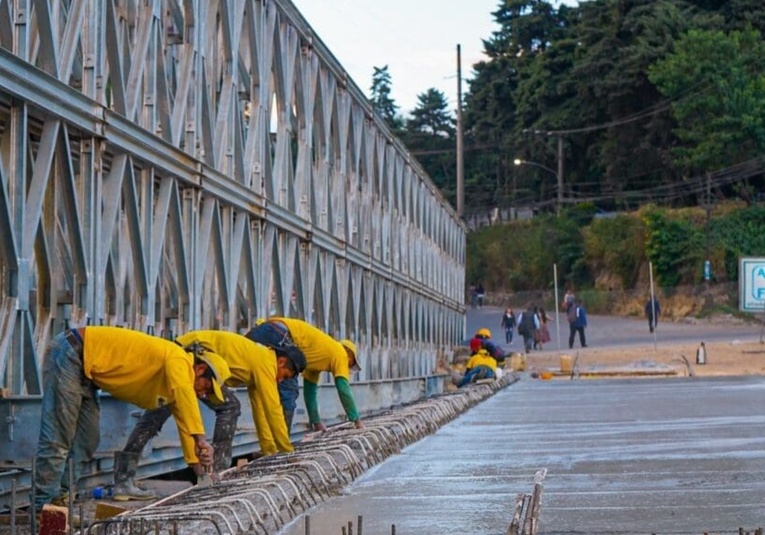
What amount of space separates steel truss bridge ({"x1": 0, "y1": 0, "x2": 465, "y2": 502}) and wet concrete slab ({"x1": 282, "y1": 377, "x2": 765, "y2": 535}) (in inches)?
86.9

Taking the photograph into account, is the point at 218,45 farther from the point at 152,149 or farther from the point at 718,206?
the point at 718,206

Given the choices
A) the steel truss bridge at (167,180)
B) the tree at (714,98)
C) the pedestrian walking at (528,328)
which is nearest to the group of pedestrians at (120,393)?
the steel truss bridge at (167,180)

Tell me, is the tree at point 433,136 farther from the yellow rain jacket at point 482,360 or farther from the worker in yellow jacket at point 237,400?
the worker in yellow jacket at point 237,400

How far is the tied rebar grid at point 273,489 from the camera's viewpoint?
25.7 feet

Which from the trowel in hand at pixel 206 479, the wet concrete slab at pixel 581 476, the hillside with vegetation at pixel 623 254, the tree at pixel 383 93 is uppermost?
the tree at pixel 383 93

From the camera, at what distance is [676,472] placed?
11547mm

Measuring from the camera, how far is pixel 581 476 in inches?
458

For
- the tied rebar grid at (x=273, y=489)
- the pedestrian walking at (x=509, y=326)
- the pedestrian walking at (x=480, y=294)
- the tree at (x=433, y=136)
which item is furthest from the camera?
the tree at (x=433, y=136)

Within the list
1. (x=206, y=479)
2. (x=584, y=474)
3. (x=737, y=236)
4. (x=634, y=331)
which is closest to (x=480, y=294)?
(x=737, y=236)

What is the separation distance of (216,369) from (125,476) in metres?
1.31

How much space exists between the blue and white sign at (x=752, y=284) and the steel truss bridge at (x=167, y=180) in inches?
985

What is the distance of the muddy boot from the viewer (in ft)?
36.8

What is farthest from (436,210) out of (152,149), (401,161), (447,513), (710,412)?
(447,513)

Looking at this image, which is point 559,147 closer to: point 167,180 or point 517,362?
point 517,362
